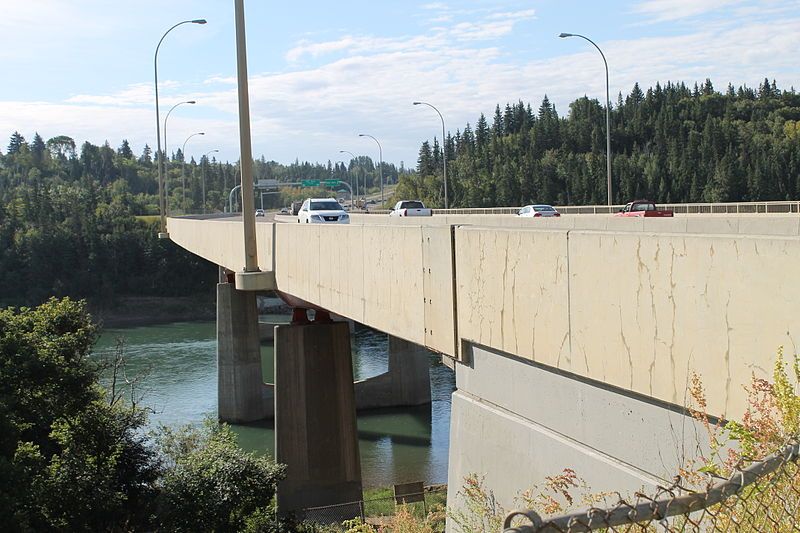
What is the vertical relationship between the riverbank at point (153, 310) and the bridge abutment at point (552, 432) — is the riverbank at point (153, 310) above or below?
below

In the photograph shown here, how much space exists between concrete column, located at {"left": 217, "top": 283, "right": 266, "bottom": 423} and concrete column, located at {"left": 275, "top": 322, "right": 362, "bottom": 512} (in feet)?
63.6

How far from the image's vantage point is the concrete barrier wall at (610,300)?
5.32 meters

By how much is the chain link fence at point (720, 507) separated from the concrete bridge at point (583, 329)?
1.38m

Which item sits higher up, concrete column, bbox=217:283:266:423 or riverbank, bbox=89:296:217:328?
concrete column, bbox=217:283:266:423

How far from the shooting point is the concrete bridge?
545cm

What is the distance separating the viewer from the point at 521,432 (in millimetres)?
7707

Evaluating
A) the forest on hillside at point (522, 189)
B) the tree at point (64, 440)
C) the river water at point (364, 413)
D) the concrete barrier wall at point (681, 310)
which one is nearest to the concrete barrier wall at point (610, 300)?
the concrete barrier wall at point (681, 310)

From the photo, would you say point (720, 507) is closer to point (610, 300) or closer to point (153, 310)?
point (610, 300)

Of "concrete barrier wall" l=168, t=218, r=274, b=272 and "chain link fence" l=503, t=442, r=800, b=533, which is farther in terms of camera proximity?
"concrete barrier wall" l=168, t=218, r=274, b=272

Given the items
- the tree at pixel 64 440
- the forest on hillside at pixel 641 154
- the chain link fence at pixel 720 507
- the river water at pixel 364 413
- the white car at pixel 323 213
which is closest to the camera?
the chain link fence at pixel 720 507

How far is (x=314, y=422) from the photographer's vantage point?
24.5 meters

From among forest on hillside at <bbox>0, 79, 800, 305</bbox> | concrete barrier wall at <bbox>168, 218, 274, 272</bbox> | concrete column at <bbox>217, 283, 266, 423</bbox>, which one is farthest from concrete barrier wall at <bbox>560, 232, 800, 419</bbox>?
forest on hillside at <bbox>0, 79, 800, 305</bbox>

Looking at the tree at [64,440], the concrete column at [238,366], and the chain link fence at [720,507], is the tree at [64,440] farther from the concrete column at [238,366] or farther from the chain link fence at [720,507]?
the concrete column at [238,366]

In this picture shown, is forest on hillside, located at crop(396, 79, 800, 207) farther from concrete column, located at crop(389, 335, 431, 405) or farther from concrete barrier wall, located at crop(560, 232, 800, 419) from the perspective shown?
concrete barrier wall, located at crop(560, 232, 800, 419)
